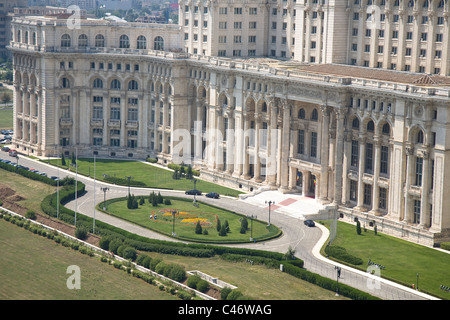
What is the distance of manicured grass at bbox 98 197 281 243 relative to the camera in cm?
16538

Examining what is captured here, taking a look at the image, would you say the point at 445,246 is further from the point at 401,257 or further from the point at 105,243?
the point at 105,243

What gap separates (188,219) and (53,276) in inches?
1448

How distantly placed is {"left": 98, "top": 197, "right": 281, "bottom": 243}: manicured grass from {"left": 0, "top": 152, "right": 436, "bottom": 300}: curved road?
7.24 feet

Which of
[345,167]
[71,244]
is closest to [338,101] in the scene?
[345,167]

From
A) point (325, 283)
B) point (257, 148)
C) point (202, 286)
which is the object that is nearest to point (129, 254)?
point (202, 286)

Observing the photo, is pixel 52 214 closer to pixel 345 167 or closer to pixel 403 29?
pixel 345 167

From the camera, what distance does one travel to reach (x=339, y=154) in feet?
586

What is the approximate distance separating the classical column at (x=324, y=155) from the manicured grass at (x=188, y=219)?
15673 mm

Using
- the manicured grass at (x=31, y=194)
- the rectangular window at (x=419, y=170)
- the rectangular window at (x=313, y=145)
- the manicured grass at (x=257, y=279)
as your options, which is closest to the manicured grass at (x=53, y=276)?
the manicured grass at (x=257, y=279)

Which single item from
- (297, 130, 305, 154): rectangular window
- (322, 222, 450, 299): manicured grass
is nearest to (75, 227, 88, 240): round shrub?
(322, 222, 450, 299): manicured grass

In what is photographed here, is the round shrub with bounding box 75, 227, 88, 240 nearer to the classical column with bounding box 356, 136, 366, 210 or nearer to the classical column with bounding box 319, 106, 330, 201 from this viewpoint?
the classical column with bounding box 319, 106, 330, 201

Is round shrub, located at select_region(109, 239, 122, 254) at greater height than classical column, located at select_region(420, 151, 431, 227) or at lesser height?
lesser

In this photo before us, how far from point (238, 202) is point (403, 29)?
45453mm

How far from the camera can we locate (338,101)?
575 ft
